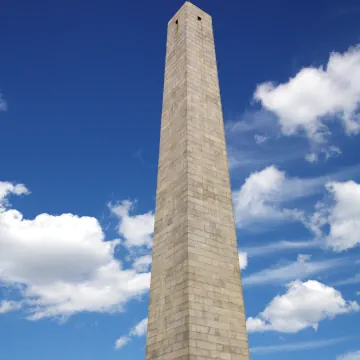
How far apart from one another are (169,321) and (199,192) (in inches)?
223

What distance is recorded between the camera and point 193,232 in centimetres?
1633

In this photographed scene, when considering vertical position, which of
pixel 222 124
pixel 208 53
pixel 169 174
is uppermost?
pixel 208 53

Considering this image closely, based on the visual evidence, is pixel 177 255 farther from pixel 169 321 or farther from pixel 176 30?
pixel 176 30

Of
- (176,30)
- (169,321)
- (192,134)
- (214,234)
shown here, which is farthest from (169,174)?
(176,30)

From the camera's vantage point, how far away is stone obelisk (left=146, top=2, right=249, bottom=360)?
1475cm

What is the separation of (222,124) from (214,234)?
694cm

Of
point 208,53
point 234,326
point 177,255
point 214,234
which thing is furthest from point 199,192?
point 208,53

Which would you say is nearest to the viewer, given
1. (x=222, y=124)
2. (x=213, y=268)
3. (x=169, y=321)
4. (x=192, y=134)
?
(x=169, y=321)

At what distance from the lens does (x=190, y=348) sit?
1367cm

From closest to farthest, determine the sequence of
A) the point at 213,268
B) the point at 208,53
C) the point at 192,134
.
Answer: the point at 213,268 < the point at 192,134 < the point at 208,53

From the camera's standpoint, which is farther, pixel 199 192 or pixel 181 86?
pixel 181 86

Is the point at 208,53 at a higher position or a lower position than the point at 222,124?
higher

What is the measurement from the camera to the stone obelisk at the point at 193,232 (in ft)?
48.4

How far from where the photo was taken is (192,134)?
19266 mm
